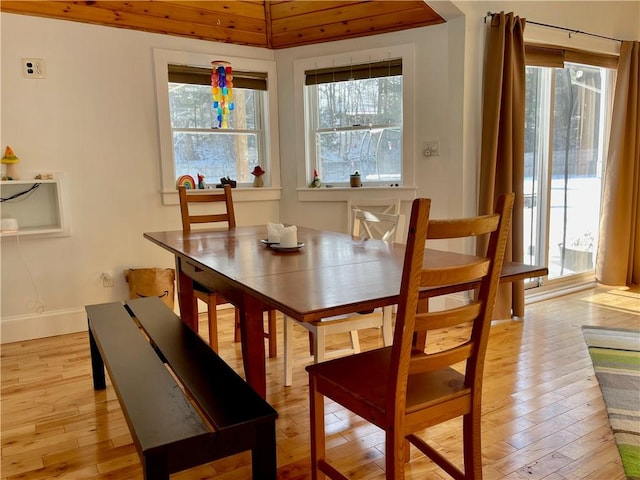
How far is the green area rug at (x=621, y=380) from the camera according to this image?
6.48ft

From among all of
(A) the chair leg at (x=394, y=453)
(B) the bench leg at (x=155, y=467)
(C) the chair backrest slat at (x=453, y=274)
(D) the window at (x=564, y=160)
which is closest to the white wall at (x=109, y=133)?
(D) the window at (x=564, y=160)

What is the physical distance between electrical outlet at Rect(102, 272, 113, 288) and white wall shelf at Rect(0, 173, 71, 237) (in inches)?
15.9

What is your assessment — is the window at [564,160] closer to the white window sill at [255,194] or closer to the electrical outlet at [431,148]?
the electrical outlet at [431,148]

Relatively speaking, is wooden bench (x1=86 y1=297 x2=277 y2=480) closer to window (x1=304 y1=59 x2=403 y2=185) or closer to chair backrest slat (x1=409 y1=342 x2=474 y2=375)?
chair backrest slat (x1=409 y1=342 x2=474 y2=375)

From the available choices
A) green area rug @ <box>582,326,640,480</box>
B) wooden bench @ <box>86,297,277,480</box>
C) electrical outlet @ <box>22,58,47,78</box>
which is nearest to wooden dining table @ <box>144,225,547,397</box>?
wooden bench @ <box>86,297,277,480</box>

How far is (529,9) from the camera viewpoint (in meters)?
3.59

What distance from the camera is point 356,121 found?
4.00 metres

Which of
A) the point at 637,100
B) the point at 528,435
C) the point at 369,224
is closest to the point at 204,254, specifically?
the point at 369,224

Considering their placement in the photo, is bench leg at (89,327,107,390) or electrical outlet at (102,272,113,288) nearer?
bench leg at (89,327,107,390)

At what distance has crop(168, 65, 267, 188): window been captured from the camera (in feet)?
12.7

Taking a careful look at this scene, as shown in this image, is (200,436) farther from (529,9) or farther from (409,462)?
(529,9)

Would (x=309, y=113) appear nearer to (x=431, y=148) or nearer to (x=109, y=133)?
(x=431, y=148)

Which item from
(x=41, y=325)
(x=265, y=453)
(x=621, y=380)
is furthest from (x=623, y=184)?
(x=41, y=325)

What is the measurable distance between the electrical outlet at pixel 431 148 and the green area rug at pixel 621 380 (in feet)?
5.21
